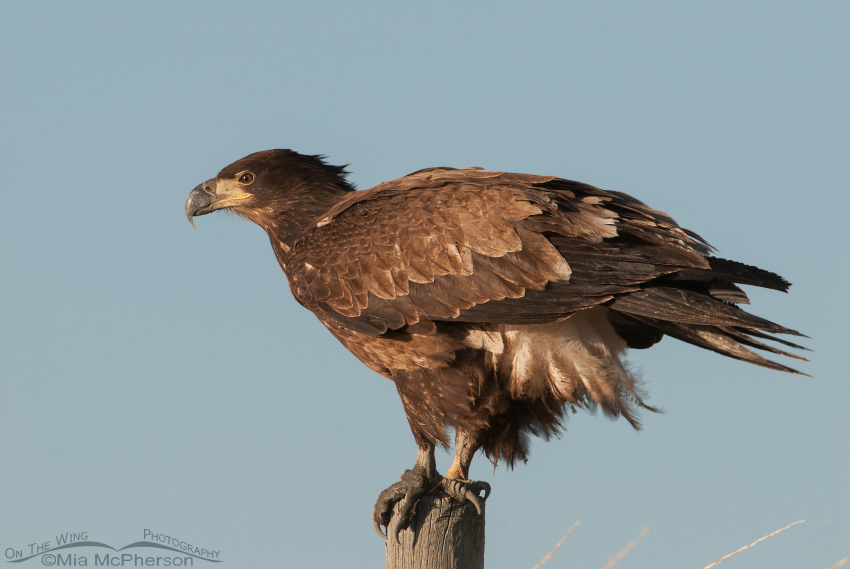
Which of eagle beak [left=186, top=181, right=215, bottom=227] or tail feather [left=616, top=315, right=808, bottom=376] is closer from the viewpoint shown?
tail feather [left=616, top=315, right=808, bottom=376]

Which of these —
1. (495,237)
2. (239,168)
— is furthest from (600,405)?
(239,168)

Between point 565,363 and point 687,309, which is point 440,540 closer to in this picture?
point 565,363

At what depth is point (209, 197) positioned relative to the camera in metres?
6.10

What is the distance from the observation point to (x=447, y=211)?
4746 mm

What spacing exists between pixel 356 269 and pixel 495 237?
2.66 feet

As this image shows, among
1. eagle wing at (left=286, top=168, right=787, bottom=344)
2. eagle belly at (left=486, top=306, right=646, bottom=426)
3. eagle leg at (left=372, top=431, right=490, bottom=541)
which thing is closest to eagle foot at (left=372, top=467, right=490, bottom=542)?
eagle leg at (left=372, top=431, right=490, bottom=541)

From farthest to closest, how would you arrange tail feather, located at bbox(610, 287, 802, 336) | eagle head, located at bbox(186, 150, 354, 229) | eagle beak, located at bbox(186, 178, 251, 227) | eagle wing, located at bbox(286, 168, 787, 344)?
eagle beak, located at bbox(186, 178, 251, 227), eagle head, located at bbox(186, 150, 354, 229), eagle wing, located at bbox(286, 168, 787, 344), tail feather, located at bbox(610, 287, 802, 336)

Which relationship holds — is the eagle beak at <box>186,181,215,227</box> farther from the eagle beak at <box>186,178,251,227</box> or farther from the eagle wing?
the eagle wing

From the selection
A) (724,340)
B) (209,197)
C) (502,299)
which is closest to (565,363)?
(502,299)

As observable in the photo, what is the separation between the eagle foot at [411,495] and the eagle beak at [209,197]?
2418mm

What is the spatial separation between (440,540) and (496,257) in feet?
4.61

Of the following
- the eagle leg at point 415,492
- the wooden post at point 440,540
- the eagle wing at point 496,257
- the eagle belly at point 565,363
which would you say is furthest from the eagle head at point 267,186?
the wooden post at point 440,540

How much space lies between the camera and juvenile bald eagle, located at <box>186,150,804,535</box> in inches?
172

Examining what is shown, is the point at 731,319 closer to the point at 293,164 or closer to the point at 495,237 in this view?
the point at 495,237
